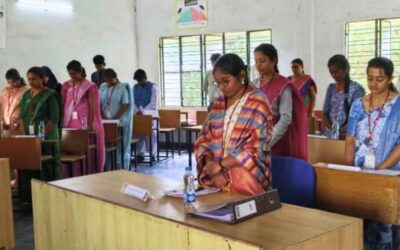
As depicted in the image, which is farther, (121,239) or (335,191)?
(335,191)

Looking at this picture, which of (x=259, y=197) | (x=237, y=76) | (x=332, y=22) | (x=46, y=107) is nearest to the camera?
(x=259, y=197)

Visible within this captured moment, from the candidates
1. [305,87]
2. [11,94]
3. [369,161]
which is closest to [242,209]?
[369,161]

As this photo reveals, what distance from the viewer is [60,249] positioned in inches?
96.9

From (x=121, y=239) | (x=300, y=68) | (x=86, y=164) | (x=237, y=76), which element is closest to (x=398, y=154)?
(x=237, y=76)

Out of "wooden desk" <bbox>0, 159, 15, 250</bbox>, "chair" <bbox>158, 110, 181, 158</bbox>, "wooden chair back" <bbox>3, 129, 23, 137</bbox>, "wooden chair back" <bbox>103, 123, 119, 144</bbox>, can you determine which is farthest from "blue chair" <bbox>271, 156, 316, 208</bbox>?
"chair" <bbox>158, 110, 181, 158</bbox>

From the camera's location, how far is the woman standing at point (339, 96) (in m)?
4.00

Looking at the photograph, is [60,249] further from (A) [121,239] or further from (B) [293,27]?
(B) [293,27]

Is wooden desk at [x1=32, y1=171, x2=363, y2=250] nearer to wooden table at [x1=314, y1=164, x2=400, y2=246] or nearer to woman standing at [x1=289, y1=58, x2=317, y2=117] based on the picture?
wooden table at [x1=314, y1=164, x2=400, y2=246]

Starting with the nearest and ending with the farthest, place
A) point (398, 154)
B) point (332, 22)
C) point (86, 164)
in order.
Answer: point (398, 154) < point (86, 164) < point (332, 22)

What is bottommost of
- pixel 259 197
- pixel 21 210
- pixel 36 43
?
Answer: pixel 21 210

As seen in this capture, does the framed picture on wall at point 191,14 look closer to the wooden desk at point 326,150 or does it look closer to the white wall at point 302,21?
the white wall at point 302,21

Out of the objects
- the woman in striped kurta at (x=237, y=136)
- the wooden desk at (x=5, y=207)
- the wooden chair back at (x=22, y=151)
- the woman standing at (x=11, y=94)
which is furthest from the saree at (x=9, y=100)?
the woman in striped kurta at (x=237, y=136)

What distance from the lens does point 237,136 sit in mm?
2340

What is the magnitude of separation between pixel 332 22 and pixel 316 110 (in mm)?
1284
